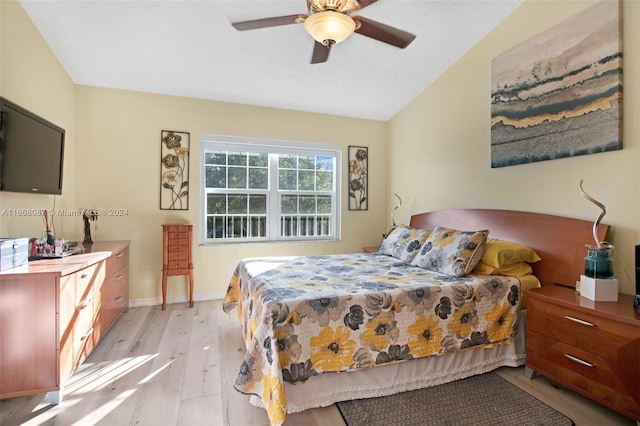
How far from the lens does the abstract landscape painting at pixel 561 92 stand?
1.98m

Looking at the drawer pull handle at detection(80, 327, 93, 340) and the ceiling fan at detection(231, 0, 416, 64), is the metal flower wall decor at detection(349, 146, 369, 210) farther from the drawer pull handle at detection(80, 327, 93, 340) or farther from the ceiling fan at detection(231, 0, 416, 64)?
the drawer pull handle at detection(80, 327, 93, 340)

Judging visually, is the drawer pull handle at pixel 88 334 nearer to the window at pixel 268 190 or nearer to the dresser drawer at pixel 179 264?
the dresser drawer at pixel 179 264

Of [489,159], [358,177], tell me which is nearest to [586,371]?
[489,159]

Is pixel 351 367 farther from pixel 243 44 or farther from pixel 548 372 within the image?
pixel 243 44

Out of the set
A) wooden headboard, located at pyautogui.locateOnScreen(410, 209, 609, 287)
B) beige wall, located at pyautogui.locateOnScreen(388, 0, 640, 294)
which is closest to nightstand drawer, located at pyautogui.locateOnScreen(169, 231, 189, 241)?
beige wall, located at pyautogui.locateOnScreen(388, 0, 640, 294)

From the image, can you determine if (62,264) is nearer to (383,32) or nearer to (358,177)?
(383,32)

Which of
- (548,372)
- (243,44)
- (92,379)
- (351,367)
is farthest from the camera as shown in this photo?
(243,44)

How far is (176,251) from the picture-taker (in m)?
3.40

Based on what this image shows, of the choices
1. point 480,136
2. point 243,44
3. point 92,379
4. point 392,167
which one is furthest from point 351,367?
point 392,167

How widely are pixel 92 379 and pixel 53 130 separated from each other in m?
2.00

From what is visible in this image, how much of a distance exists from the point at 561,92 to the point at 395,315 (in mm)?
2098

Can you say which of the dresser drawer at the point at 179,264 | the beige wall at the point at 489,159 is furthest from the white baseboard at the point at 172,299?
the beige wall at the point at 489,159

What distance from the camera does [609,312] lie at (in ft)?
5.32

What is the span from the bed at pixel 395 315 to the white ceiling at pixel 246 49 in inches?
71.1
